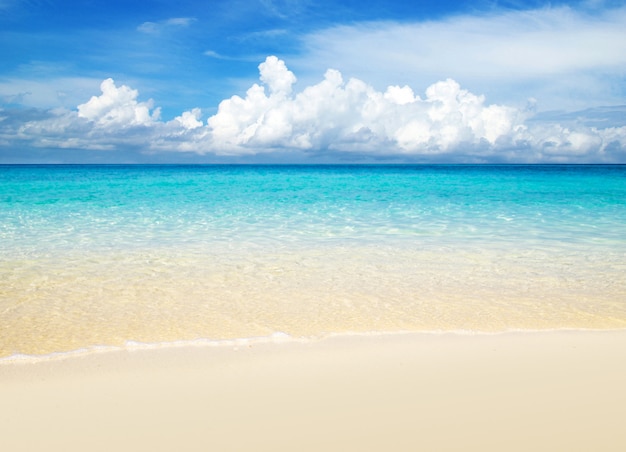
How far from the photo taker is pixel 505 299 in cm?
677

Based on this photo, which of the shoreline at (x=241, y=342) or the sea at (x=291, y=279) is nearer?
the shoreline at (x=241, y=342)

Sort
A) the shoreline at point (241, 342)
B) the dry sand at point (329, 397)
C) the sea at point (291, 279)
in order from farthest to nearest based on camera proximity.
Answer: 1. the sea at point (291, 279)
2. the shoreline at point (241, 342)
3. the dry sand at point (329, 397)

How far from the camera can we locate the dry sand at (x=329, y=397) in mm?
3357

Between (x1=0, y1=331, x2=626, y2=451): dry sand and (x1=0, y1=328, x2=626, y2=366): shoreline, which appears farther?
(x1=0, y1=328, x2=626, y2=366): shoreline

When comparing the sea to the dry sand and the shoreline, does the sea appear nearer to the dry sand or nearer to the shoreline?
the shoreline

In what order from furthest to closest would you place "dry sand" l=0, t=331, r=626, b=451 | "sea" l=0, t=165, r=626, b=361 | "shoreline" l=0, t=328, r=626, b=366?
1. "sea" l=0, t=165, r=626, b=361
2. "shoreline" l=0, t=328, r=626, b=366
3. "dry sand" l=0, t=331, r=626, b=451

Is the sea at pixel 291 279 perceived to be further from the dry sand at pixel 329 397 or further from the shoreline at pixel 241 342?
the dry sand at pixel 329 397

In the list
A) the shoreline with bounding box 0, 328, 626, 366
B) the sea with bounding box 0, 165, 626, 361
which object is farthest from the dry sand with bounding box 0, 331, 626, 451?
the sea with bounding box 0, 165, 626, 361

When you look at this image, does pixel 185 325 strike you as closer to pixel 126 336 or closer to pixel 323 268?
pixel 126 336

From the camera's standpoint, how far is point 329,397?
3.94 meters

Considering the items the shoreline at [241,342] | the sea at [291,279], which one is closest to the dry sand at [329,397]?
the shoreline at [241,342]

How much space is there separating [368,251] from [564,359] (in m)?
5.61

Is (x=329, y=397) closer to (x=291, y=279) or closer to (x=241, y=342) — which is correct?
(x=241, y=342)

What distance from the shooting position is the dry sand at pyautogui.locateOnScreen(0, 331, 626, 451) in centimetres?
336
